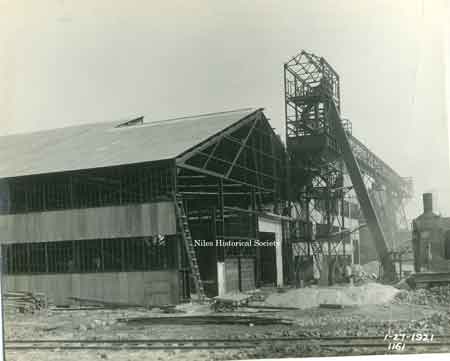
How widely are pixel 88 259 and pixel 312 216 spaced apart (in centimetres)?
1043

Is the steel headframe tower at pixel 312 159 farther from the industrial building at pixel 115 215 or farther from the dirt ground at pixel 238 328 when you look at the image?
the dirt ground at pixel 238 328

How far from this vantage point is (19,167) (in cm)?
1681

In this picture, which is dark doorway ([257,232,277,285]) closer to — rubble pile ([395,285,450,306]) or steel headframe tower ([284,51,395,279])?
steel headframe tower ([284,51,395,279])

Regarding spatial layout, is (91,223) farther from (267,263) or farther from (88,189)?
(267,263)

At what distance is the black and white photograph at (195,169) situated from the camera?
12.7 metres

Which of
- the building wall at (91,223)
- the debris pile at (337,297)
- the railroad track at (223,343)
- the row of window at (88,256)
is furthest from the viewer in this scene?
the row of window at (88,256)

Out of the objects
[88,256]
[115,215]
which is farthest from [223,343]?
[88,256]

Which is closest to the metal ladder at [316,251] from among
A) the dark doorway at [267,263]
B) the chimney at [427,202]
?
the dark doorway at [267,263]

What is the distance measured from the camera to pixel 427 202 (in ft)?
52.2

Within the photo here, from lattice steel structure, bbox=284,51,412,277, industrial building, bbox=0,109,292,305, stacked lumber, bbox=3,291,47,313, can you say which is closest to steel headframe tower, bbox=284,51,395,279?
lattice steel structure, bbox=284,51,412,277

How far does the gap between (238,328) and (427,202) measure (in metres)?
7.29

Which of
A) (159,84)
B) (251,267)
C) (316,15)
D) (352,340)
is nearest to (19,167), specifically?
(159,84)

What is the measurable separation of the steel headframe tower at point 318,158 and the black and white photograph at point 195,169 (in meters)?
0.21

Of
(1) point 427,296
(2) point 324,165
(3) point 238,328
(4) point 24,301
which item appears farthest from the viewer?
(2) point 324,165
